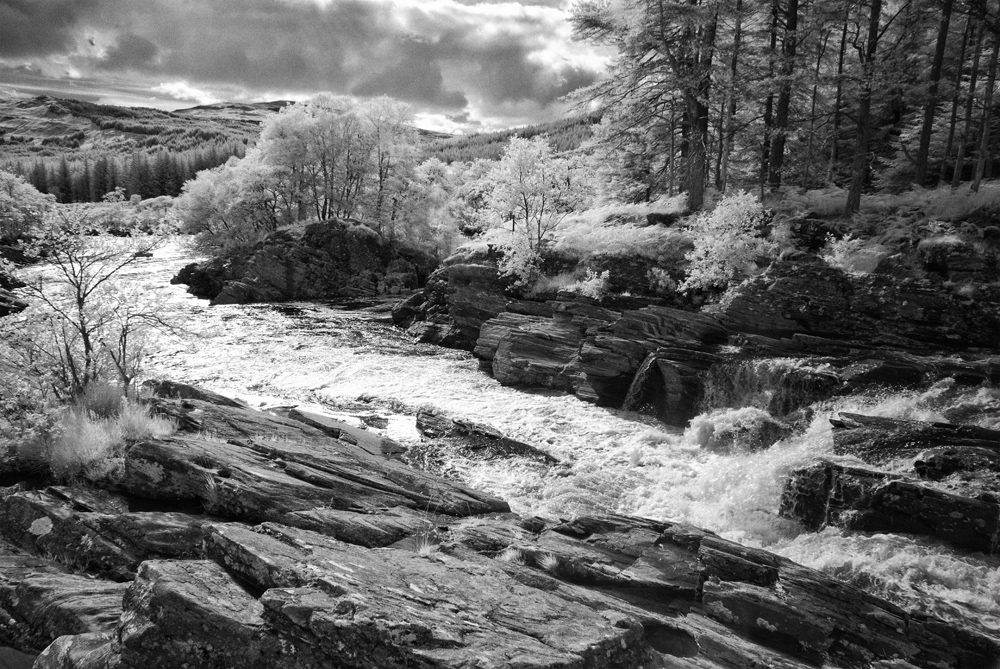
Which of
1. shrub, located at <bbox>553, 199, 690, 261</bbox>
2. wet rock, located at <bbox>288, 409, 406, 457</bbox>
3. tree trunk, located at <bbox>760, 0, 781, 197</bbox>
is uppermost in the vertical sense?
tree trunk, located at <bbox>760, 0, 781, 197</bbox>

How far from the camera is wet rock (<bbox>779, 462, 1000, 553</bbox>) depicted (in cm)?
1044

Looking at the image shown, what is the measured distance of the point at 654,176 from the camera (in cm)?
3750

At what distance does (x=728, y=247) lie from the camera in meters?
22.3

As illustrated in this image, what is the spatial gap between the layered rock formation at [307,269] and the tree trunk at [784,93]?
30.6m

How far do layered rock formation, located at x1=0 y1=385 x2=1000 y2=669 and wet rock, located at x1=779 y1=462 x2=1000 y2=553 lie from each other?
10.2 feet

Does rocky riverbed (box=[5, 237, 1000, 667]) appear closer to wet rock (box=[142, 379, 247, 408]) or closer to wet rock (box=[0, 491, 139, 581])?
wet rock (box=[0, 491, 139, 581])

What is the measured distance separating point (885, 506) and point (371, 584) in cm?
1063

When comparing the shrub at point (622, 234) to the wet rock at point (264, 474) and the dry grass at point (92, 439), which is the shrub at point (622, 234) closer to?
the wet rock at point (264, 474)

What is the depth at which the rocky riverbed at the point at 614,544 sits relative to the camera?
6250 mm

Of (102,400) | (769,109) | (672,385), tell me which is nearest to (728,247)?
(672,385)

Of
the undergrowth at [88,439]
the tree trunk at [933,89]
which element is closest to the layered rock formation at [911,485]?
the undergrowth at [88,439]

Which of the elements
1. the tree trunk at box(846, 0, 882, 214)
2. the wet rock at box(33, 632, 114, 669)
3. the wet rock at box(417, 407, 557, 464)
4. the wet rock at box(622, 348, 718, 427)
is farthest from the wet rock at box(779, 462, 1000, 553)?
the tree trunk at box(846, 0, 882, 214)

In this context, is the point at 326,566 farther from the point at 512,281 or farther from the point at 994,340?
the point at 512,281

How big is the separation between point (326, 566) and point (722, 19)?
34.7m
